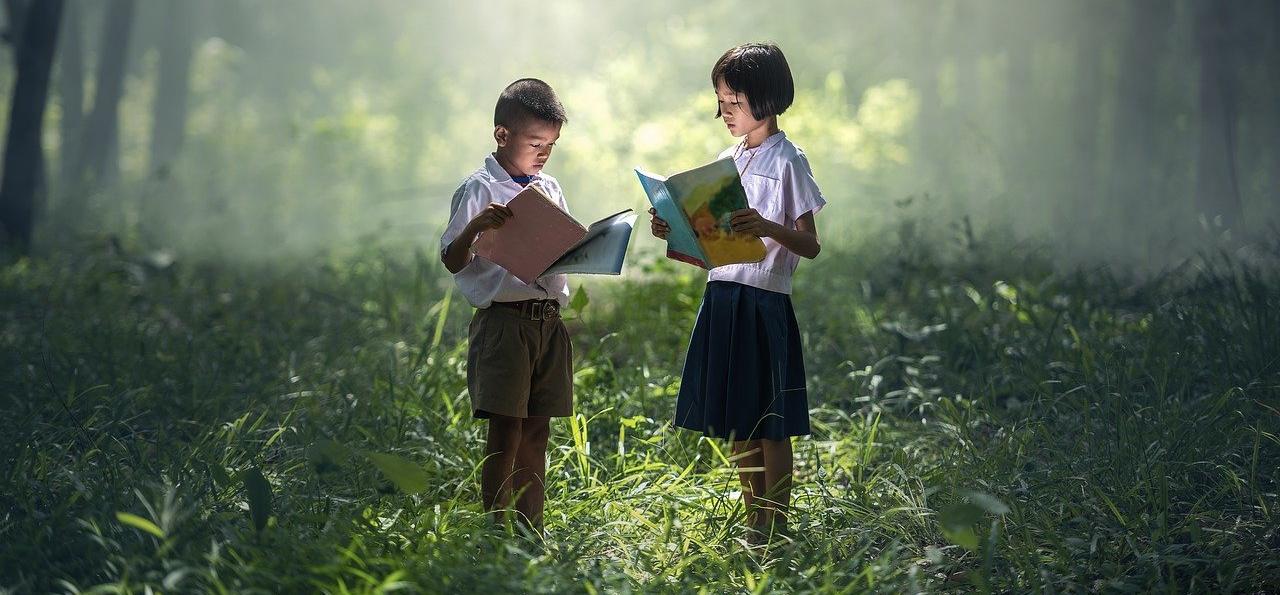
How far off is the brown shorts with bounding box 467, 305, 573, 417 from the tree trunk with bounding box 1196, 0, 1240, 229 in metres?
7.16

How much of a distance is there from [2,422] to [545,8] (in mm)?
23674

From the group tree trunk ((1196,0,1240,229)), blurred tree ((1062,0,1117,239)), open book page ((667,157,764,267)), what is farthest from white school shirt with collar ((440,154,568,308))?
blurred tree ((1062,0,1117,239))

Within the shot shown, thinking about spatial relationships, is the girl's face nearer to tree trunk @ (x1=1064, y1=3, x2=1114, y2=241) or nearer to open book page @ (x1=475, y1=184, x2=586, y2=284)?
open book page @ (x1=475, y1=184, x2=586, y2=284)

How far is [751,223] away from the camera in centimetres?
301

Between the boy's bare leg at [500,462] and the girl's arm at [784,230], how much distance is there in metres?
0.88

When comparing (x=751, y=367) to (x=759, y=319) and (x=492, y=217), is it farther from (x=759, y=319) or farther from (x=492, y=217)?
(x=492, y=217)

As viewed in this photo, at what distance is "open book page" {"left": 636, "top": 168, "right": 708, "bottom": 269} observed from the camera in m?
2.95

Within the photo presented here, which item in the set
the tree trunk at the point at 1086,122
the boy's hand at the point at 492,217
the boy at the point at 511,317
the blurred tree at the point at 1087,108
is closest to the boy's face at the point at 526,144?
the boy at the point at 511,317

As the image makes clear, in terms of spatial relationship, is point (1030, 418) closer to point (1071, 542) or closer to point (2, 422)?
point (1071, 542)

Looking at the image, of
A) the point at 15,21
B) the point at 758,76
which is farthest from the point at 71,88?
the point at 758,76

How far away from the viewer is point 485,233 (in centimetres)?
A: 297

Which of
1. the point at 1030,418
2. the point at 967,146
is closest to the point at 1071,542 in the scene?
the point at 1030,418

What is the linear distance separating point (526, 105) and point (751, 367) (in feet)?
3.39

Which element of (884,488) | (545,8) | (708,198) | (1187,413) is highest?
(545,8)
